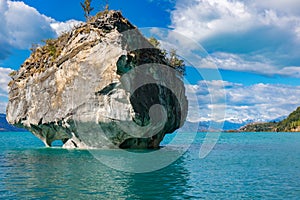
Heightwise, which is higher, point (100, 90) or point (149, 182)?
point (100, 90)

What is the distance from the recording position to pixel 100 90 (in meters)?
44.0

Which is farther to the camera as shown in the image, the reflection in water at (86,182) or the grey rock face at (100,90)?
the grey rock face at (100,90)

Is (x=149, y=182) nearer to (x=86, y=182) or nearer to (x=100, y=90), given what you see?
(x=86, y=182)

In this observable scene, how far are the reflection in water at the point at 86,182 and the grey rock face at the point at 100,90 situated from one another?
1141cm

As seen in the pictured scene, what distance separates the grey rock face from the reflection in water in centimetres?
1141

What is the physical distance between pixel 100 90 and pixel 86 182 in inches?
785

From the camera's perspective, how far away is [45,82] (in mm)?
52094

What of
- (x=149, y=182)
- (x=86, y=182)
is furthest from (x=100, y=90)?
(x=149, y=182)

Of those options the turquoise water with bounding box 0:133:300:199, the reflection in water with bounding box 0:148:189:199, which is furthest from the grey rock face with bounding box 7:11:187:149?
the reflection in water with bounding box 0:148:189:199

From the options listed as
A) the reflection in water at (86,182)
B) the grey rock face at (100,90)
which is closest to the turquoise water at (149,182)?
the reflection in water at (86,182)

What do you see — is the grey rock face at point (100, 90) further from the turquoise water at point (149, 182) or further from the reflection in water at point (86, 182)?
the reflection in water at point (86, 182)

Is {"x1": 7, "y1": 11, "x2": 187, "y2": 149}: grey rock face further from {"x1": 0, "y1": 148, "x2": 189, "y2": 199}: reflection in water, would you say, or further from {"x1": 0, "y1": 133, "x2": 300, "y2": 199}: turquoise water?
{"x1": 0, "y1": 148, "x2": 189, "y2": 199}: reflection in water

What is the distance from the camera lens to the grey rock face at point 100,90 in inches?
1738

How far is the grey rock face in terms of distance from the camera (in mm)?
44156
